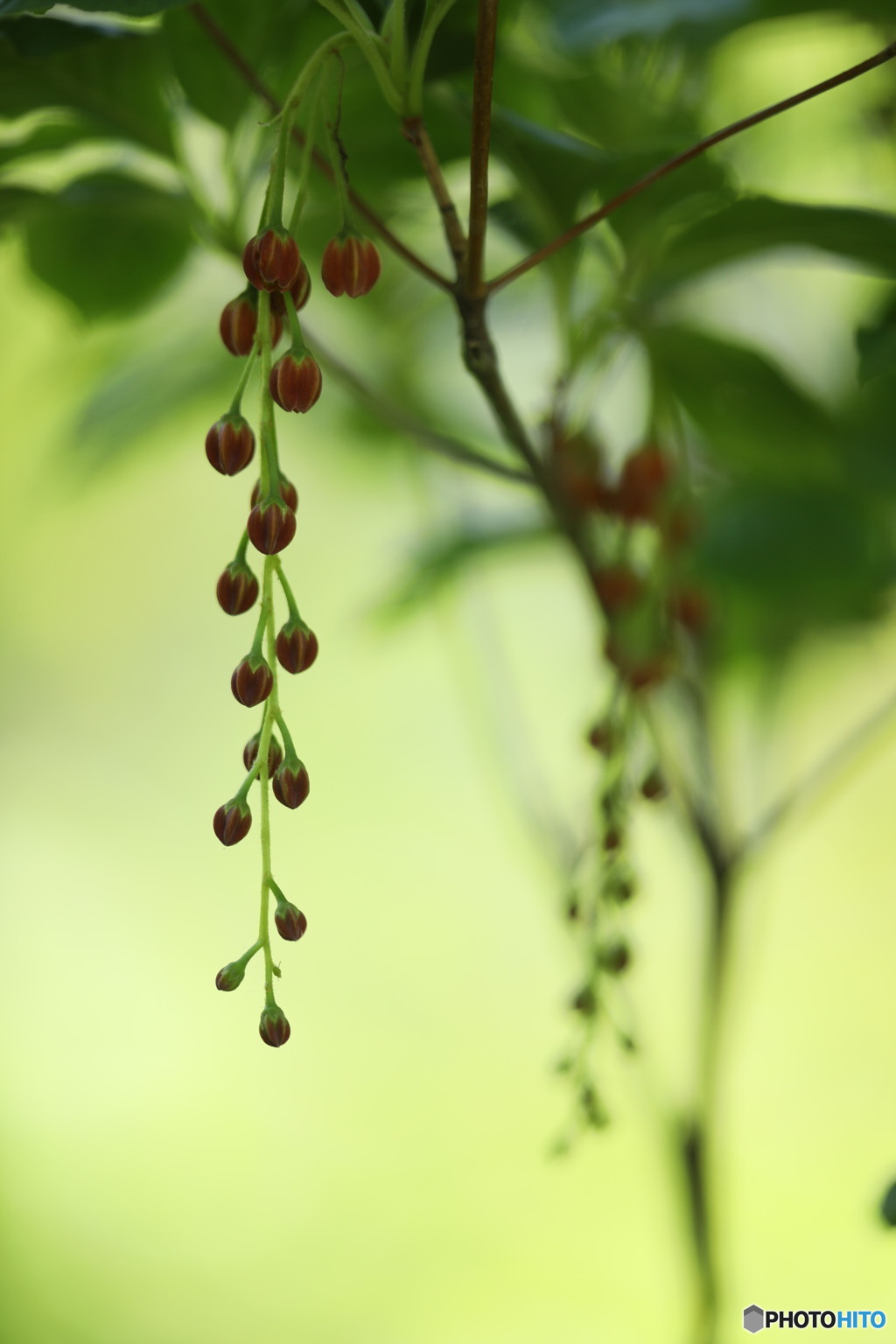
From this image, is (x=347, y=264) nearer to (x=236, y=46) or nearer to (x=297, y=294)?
(x=297, y=294)

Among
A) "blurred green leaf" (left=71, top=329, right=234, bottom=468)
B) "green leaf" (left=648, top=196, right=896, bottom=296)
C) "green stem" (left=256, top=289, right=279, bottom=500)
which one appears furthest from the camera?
"blurred green leaf" (left=71, top=329, right=234, bottom=468)

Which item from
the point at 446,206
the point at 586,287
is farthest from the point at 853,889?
the point at 446,206

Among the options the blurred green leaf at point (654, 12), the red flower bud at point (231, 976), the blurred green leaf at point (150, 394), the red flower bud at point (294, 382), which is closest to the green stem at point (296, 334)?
the red flower bud at point (294, 382)

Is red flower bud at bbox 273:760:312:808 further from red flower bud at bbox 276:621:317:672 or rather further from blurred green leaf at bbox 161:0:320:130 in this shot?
blurred green leaf at bbox 161:0:320:130

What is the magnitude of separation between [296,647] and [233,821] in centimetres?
3

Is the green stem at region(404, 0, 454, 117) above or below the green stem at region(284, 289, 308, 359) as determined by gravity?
above

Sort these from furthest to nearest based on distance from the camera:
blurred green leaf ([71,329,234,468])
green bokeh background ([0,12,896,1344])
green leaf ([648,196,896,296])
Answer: green bokeh background ([0,12,896,1344]) → blurred green leaf ([71,329,234,468]) → green leaf ([648,196,896,296])

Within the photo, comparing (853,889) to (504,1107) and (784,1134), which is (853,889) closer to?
(784,1134)

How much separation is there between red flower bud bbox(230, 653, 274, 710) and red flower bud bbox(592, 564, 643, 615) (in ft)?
0.54

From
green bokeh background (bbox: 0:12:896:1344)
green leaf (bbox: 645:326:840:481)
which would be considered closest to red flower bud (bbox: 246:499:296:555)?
green leaf (bbox: 645:326:840:481)

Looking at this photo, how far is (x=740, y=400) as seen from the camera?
36cm

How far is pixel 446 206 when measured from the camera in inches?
8.8

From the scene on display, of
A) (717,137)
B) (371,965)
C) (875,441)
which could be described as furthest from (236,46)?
(371,965)

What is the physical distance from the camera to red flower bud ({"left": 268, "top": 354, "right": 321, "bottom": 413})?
7.4 inches
